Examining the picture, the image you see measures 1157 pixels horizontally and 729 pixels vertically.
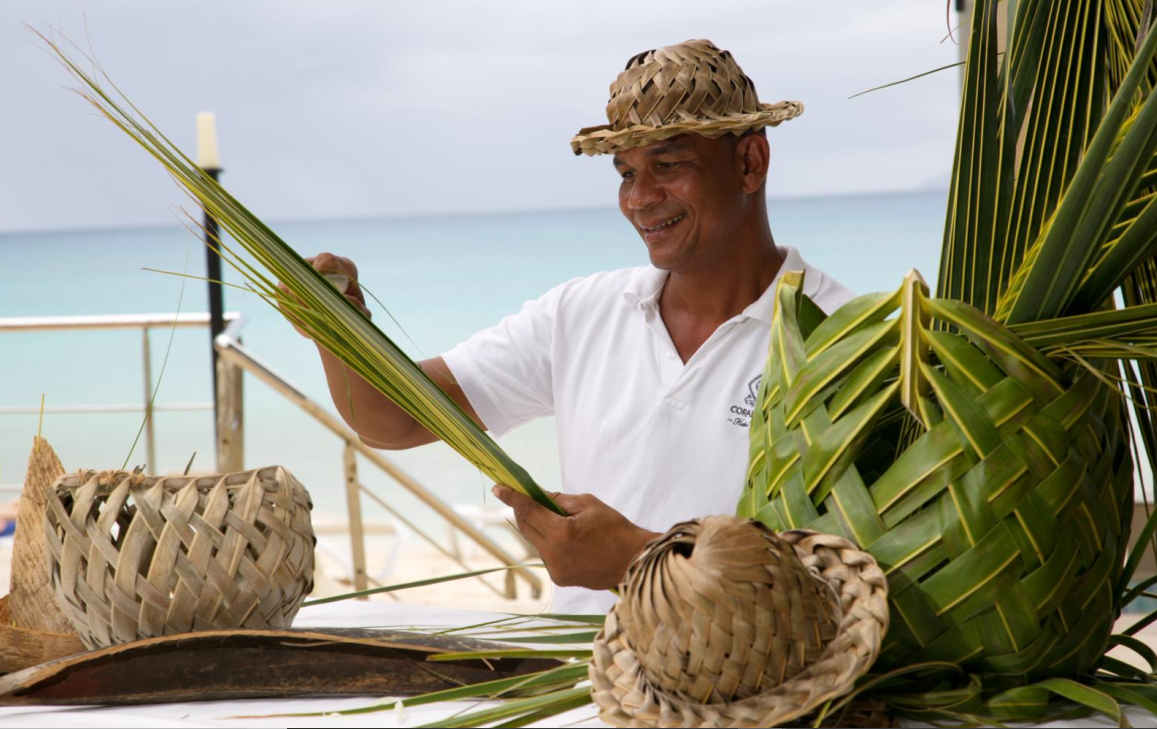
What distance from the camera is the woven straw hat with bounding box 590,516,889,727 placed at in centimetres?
48

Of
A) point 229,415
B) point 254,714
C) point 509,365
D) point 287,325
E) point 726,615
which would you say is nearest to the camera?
point 726,615

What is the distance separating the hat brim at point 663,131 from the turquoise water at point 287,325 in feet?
11.8

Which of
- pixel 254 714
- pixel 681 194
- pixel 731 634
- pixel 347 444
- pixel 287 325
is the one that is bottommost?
pixel 287 325

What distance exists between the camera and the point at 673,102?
52.3 inches

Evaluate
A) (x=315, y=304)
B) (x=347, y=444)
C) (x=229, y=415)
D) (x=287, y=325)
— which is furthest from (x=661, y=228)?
(x=287, y=325)

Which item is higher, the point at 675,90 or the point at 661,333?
the point at 675,90

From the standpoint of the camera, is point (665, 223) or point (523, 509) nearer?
point (523, 509)

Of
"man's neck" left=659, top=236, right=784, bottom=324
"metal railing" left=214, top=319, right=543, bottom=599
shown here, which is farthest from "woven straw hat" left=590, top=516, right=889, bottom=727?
"metal railing" left=214, top=319, right=543, bottom=599

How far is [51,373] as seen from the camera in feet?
53.2

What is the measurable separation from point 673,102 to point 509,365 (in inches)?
20.5

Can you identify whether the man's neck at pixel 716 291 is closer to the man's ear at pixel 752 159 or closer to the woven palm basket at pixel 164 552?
the man's ear at pixel 752 159

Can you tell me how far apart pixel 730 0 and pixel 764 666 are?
28.6 meters

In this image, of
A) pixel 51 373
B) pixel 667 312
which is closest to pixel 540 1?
pixel 51 373

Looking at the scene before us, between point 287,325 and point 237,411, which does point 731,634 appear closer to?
point 237,411
